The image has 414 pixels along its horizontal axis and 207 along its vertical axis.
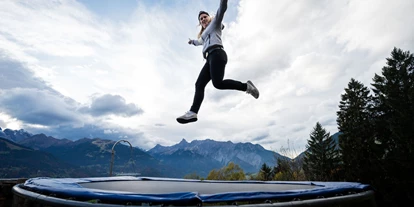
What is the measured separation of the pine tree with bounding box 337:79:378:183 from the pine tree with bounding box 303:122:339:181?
430 centimetres

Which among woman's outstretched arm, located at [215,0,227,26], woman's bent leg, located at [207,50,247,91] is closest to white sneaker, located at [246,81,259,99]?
woman's bent leg, located at [207,50,247,91]

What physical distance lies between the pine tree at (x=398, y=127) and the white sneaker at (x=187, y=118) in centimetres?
1743

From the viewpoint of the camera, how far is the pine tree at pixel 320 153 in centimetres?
2442

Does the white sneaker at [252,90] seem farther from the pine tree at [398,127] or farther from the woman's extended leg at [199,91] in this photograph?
the pine tree at [398,127]

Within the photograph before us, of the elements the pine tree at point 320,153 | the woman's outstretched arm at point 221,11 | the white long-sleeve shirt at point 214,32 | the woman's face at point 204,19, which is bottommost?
the pine tree at point 320,153

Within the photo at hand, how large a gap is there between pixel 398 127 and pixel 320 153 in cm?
1125

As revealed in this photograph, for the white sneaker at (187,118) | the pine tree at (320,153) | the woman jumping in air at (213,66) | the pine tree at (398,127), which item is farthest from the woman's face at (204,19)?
the pine tree at (320,153)

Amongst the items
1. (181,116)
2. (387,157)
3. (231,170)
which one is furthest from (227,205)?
(231,170)

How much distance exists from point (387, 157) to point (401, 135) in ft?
5.90

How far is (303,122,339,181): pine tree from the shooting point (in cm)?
2442

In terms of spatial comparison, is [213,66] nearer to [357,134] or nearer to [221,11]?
[221,11]

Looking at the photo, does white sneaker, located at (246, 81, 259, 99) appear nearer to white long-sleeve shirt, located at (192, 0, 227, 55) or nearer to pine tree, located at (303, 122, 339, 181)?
white long-sleeve shirt, located at (192, 0, 227, 55)

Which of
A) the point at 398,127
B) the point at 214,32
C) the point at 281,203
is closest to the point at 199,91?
the point at 214,32

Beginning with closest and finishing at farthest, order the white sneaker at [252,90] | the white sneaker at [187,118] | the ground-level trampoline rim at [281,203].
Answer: the ground-level trampoline rim at [281,203] → the white sneaker at [187,118] → the white sneaker at [252,90]
